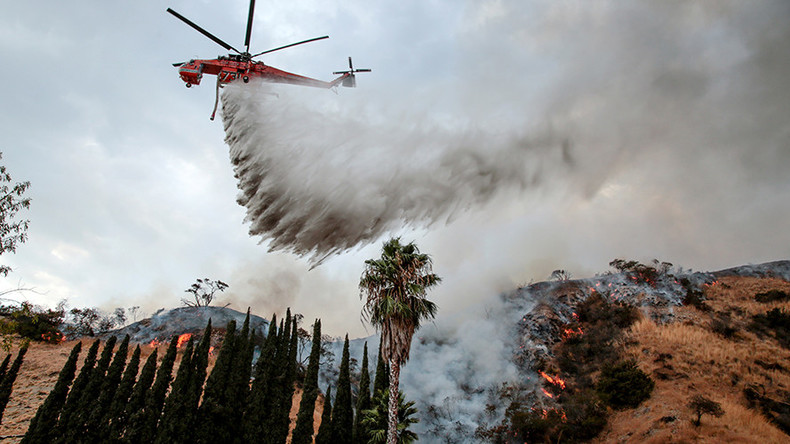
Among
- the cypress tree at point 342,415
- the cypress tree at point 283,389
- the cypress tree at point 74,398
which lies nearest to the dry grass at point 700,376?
the cypress tree at point 342,415

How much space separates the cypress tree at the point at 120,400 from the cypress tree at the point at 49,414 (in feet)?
11.9

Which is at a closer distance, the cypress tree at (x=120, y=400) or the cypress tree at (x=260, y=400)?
the cypress tree at (x=120, y=400)

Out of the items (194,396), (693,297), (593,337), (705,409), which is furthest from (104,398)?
(693,297)

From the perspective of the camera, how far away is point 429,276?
953 inches

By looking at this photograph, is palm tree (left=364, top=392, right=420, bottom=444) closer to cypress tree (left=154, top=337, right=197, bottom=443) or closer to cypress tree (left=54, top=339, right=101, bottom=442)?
cypress tree (left=154, top=337, right=197, bottom=443)

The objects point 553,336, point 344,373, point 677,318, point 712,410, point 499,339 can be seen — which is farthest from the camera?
point 499,339

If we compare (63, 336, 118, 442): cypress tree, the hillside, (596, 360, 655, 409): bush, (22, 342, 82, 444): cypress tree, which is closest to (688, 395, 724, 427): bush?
the hillside

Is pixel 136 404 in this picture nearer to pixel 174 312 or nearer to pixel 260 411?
pixel 260 411

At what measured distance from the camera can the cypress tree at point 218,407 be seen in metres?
35.4

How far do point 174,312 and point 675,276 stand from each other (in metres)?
110

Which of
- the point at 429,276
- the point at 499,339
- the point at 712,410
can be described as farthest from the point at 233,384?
the point at 499,339

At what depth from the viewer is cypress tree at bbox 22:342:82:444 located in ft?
98.1

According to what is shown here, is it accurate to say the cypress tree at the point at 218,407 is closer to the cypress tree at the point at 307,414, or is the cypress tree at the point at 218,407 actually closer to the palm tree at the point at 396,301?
the cypress tree at the point at 307,414

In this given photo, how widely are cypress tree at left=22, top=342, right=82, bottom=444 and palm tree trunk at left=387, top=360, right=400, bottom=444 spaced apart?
30035mm
